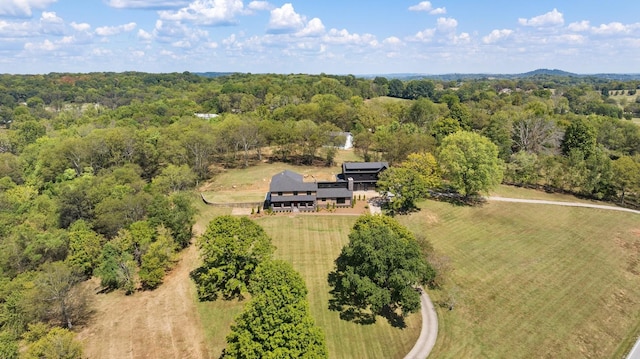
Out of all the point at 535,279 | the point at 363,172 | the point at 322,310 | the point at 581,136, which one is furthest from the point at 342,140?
the point at 322,310

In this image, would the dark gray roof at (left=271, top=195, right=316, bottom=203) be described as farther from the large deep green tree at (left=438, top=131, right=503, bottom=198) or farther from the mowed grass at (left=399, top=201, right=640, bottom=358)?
the large deep green tree at (left=438, top=131, right=503, bottom=198)

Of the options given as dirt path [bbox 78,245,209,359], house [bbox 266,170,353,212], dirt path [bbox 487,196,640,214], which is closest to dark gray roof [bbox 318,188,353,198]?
house [bbox 266,170,353,212]

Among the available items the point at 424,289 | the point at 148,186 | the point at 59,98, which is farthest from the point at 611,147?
the point at 59,98

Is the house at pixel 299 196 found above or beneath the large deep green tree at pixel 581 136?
beneath

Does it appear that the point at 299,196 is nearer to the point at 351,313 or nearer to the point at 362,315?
the point at 351,313

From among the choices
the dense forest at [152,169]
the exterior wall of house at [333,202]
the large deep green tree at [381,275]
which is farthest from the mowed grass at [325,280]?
the dense forest at [152,169]

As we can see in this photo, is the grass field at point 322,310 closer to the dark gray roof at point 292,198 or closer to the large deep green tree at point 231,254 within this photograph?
the large deep green tree at point 231,254
